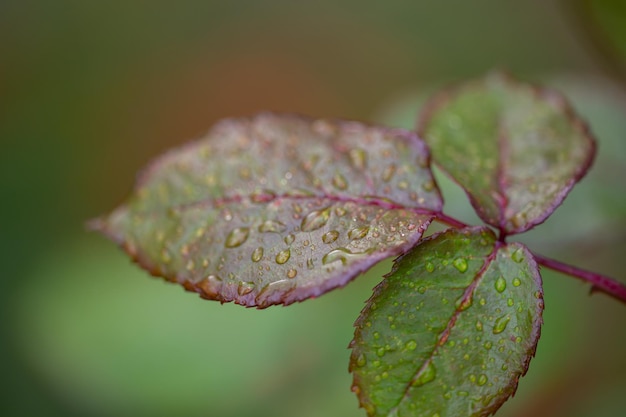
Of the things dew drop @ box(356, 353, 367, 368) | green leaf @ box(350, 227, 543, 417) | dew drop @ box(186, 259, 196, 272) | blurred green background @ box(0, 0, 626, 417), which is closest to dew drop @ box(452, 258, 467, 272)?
green leaf @ box(350, 227, 543, 417)

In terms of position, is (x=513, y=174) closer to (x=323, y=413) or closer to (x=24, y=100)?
(x=323, y=413)

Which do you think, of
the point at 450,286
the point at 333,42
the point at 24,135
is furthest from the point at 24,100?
the point at 450,286

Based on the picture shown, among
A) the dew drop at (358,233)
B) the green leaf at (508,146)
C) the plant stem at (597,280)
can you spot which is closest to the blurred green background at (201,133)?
the green leaf at (508,146)

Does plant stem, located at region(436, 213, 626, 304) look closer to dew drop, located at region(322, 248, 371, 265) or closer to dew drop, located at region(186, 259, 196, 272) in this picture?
dew drop, located at region(322, 248, 371, 265)

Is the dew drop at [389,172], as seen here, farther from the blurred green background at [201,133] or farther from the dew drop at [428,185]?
the blurred green background at [201,133]

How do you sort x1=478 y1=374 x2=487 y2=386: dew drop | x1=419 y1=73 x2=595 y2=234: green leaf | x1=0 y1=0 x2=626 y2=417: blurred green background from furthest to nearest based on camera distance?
1. x1=0 y1=0 x2=626 y2=417: blurred green background
2. x1=419 y1=73 x2=595 y2=234: green leaf
3. x1=478 y1=374 x2=487 y2=386: dew drop

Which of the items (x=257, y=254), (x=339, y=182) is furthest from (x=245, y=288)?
(x=339, y=182)

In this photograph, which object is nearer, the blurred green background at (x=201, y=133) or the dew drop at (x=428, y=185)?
the dew drop at (x=428, y=185)
